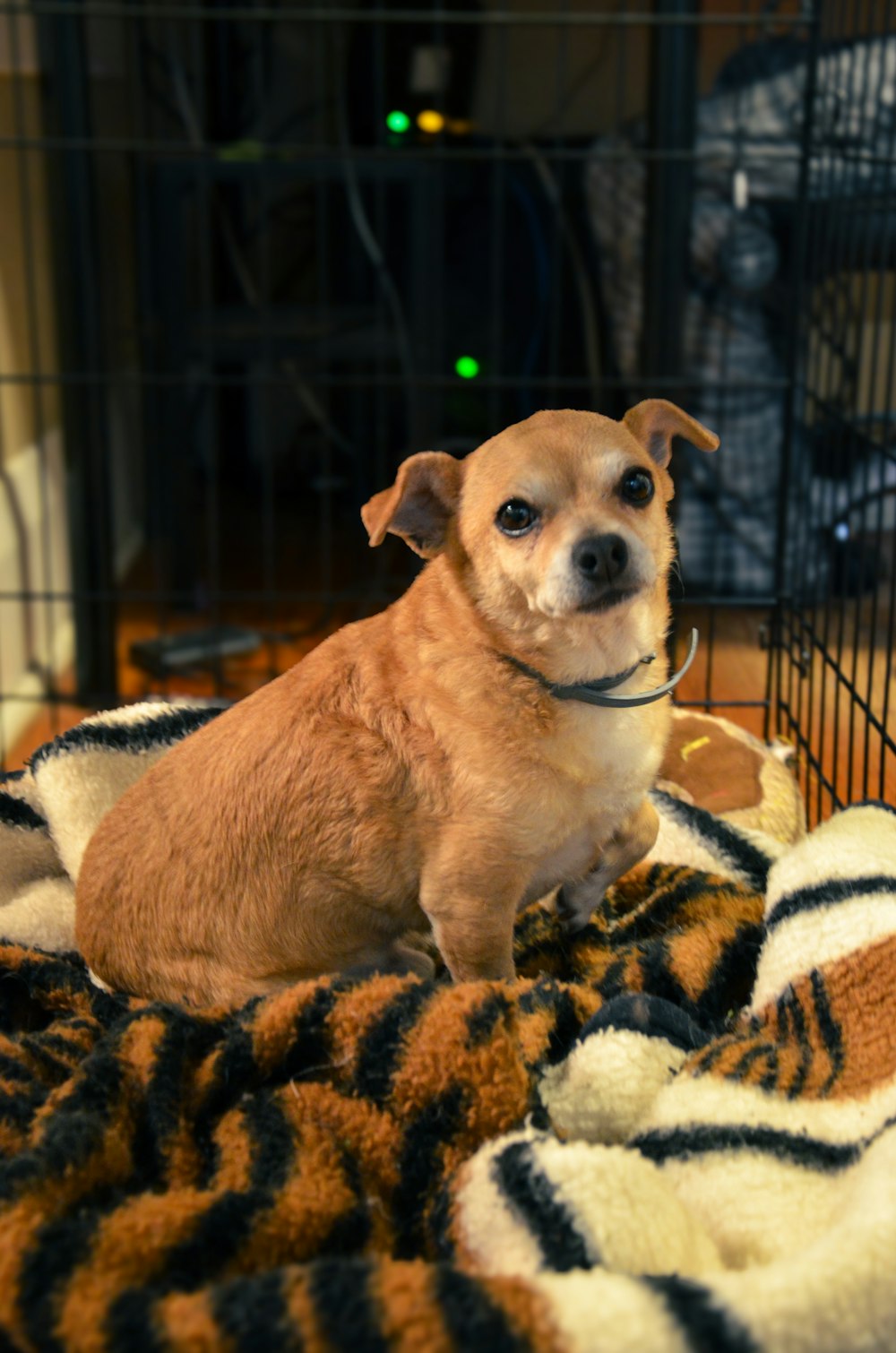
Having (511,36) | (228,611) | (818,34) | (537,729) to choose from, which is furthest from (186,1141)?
(511,36)

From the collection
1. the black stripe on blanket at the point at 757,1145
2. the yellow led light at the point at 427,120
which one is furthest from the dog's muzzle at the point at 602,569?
the yellow led light at the point at 427,120

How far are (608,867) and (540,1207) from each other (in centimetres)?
65

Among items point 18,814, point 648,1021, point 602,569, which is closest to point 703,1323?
point 648,1021

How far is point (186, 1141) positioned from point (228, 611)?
102 inches

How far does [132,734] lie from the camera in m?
1.95

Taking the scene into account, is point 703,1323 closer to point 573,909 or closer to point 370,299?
point 573,909

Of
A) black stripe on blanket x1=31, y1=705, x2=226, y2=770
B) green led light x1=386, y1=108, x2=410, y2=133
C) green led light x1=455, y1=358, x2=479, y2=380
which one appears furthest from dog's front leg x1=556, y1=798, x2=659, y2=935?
green led light x1=386, y1=108, x2=410, y2=133

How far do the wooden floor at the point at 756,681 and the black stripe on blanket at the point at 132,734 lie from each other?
1.44 ft

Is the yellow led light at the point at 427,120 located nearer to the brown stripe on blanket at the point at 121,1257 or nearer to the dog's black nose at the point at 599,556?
the dog's black nose at the point at 599,556

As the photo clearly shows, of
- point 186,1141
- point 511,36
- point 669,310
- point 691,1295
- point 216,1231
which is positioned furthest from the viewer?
point 511,36

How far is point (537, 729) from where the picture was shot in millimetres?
1484

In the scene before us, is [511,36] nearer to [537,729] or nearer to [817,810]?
[817,810]

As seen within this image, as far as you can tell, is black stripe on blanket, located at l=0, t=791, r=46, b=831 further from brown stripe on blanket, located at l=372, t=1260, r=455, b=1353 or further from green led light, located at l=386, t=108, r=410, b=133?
green led light, located at l=386, t=108, r=410, b=133

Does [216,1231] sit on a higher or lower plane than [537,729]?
lower
